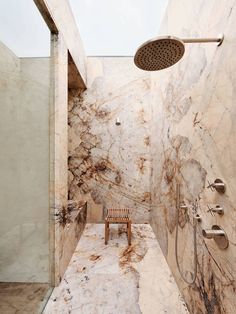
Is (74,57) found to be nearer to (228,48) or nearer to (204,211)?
(228,48)

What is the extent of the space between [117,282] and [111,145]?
1836 mm

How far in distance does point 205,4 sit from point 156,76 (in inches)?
55.4

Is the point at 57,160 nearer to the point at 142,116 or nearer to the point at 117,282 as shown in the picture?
the point at 117,282

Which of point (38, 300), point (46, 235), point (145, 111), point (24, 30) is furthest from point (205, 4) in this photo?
point (38, 300)

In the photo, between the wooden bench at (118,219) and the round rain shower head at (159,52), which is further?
the wooden bench at (118,219)

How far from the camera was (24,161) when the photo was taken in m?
1.41

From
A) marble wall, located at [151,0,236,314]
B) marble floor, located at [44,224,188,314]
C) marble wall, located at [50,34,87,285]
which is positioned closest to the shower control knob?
marble wall, located at [151,0,236,314]

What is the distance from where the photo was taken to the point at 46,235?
1.50 metres

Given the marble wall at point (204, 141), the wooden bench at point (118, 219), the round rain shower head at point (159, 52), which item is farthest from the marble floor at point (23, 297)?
the round rain shower head at point (159, 52)

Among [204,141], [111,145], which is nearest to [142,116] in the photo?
[111,145]

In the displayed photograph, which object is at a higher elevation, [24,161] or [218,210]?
[24,161]

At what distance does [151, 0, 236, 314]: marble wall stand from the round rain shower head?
23 centimetres

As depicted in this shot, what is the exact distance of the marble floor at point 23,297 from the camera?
1245 mm

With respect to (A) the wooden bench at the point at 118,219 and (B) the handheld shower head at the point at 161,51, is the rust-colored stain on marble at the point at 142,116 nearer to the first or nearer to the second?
(A) the wooden bench at the point at 118,219
